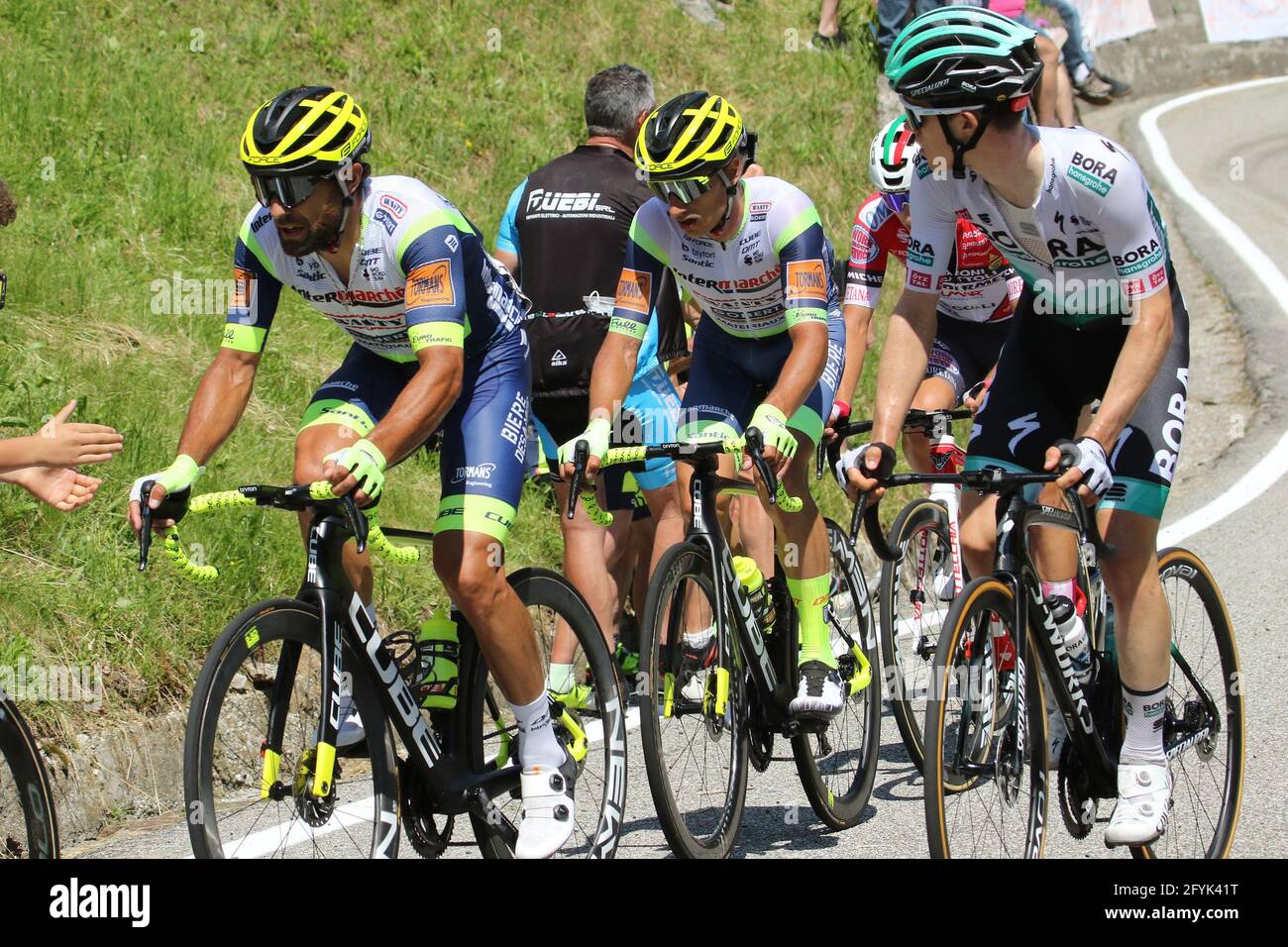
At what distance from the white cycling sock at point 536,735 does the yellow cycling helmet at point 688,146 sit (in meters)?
1.79

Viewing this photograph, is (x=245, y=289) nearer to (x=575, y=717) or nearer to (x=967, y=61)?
(x=575, y=717)

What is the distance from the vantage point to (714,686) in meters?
4.95

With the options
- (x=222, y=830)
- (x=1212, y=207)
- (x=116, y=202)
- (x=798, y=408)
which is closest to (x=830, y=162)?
(x=1212, y=207)

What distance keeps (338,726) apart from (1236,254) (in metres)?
12.7

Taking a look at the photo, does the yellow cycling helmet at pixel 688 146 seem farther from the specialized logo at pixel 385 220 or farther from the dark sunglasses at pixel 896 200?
the dark sunglasses at pixel 896 200

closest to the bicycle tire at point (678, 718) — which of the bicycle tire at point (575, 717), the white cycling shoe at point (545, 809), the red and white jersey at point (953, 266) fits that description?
the bicycle tire at point (575, 717)

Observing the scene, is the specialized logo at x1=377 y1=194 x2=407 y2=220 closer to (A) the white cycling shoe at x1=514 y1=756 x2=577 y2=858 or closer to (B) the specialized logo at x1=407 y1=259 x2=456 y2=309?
(B) the specialized logo at x1=407 y1=259 x2=456 y2=309

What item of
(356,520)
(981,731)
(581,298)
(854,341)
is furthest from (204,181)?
(981,731)

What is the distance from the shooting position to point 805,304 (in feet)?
17.7

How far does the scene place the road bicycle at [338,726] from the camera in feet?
12.7
